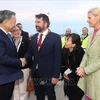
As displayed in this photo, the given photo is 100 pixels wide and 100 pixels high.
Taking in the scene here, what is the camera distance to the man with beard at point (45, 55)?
155 inches

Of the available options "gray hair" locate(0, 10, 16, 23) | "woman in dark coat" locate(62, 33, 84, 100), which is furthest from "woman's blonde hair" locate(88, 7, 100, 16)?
"gray hair" locate(0, 10, 16, 23)

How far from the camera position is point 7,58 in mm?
3080

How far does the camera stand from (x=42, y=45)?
3949mm

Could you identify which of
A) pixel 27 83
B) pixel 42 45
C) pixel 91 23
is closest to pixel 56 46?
pixel 42 45

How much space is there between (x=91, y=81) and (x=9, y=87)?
1.08 meters

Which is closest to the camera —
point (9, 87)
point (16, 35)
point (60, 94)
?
point (9, 87)

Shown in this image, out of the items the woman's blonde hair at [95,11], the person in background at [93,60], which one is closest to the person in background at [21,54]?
the person in background at [93,60]

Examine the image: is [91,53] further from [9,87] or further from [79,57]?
[9,87]

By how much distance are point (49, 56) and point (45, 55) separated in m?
0.07

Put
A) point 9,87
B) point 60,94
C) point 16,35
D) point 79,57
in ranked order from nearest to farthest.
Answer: point 9,87
point 79,57
point 16,35
point 60,94

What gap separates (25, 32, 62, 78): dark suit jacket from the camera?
12.9ft

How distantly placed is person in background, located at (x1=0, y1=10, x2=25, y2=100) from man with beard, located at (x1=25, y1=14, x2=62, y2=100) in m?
0.77

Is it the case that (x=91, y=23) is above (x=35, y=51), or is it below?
above

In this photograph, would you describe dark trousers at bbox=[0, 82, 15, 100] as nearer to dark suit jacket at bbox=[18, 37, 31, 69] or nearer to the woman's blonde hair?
dark suit jacket at bbox=[18, 37, 31, 69]
